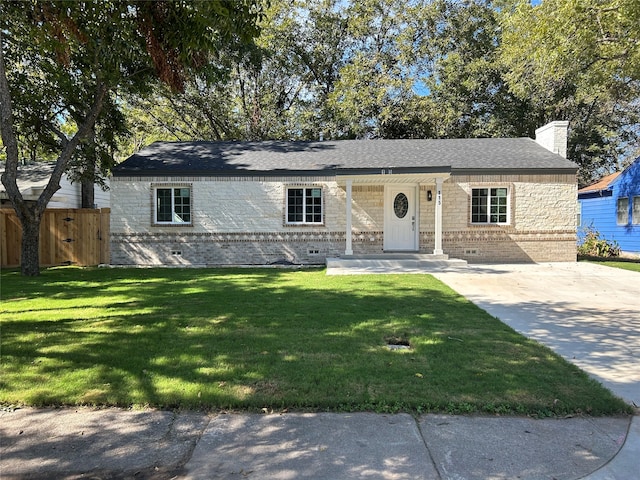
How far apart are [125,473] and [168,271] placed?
35.4ft

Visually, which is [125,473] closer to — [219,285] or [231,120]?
[219,285]

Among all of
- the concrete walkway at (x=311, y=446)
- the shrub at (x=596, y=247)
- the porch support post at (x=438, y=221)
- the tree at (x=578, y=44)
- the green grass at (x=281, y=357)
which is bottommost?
the concrete walkway at (x=311, y=446)

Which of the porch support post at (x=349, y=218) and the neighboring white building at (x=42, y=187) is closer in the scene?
the porch support post at (x=349, y=218)

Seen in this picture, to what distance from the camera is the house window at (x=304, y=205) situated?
1484 centimetres

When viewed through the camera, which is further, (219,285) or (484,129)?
(484,129)

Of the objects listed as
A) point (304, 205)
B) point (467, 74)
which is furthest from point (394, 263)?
point (467, 74)

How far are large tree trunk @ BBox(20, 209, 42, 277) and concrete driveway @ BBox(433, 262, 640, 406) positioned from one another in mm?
11124

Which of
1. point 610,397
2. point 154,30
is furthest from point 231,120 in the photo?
point 610,397

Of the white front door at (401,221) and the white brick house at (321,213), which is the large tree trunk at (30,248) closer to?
the white brick house at (321,213)

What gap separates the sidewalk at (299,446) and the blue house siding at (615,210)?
58.3 ft

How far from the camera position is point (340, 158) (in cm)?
1554

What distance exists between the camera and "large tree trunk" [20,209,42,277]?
11.7m

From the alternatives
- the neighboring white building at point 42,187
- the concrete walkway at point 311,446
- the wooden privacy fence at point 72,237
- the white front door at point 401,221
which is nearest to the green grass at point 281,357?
the concrete walkway at point 311,446

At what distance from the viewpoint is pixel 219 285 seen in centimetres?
989
